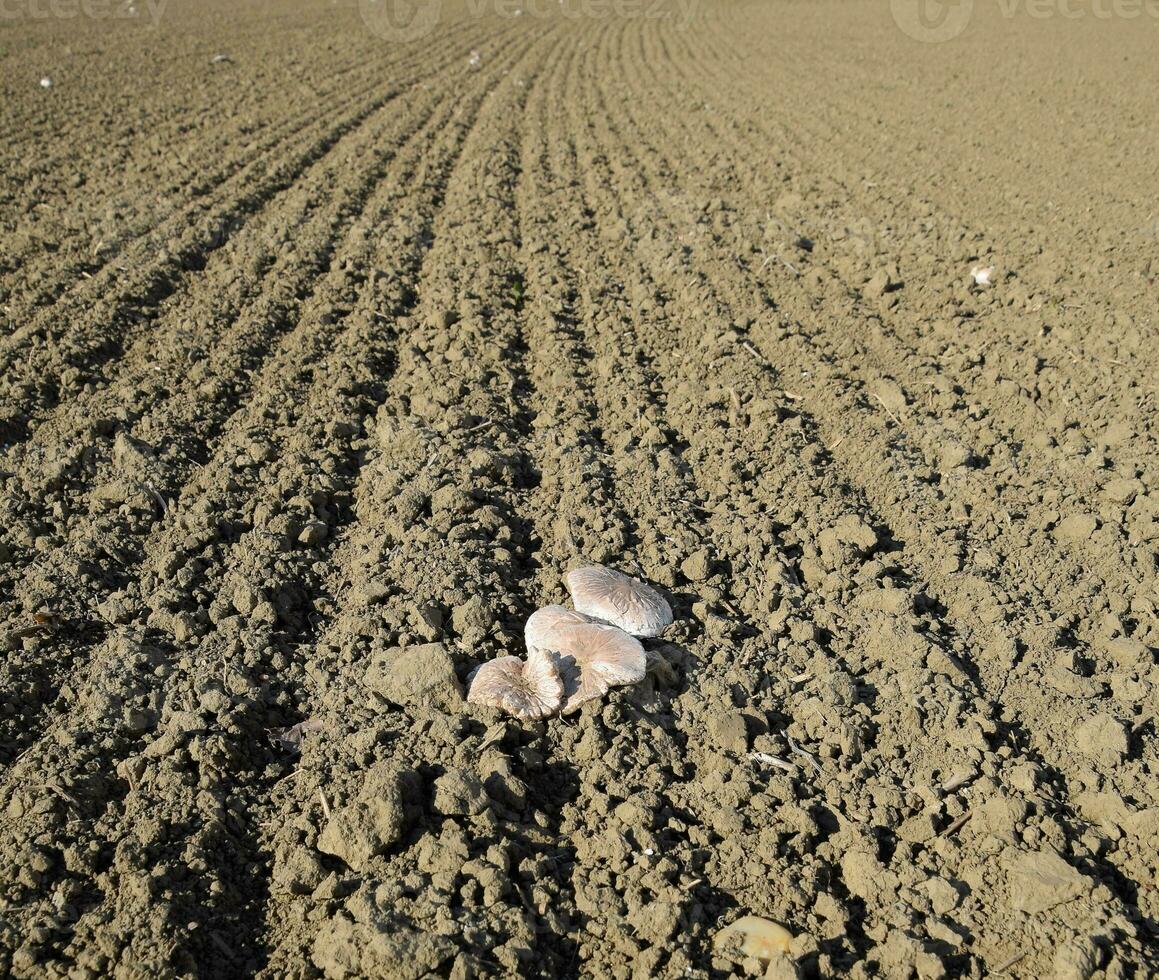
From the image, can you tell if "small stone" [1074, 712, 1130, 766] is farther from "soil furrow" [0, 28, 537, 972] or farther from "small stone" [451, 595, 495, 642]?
"soil furrow" [0, 28, 537, 972]

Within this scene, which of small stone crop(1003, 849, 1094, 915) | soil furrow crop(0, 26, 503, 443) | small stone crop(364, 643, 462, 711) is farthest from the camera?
soil furrow crop(0, 26, 503, 443)

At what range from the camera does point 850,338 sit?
229 inches

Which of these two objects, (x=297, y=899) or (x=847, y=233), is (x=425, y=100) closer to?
(x=847, y=233)

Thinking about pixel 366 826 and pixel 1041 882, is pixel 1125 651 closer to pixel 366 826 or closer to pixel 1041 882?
pixel 1041 882

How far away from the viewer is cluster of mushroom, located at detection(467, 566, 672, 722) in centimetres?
297

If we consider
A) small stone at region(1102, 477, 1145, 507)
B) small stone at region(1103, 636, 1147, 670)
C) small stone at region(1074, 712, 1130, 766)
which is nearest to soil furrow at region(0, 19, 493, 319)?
small stone at region(1074, 712, 1130, 766)

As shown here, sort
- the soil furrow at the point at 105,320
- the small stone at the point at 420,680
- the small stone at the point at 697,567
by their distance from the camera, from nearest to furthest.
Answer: the small stone at the point at 420,680 < the small stone at the point at 697,567 < the soil furrow at the point at 105,320

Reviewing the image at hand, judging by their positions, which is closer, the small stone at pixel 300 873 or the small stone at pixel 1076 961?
the small stone at pixel 1076 961

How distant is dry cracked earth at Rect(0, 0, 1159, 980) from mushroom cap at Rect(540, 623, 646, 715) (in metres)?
0.11

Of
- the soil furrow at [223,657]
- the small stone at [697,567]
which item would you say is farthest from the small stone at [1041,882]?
the soil furrow at [223,657]

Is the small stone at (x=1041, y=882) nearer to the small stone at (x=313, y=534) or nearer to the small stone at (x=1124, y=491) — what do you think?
the small stone at (x=1124, y=491)

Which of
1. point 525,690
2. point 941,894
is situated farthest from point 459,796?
point 941,894

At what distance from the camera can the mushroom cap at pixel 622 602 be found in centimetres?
330

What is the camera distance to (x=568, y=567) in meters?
3.75
